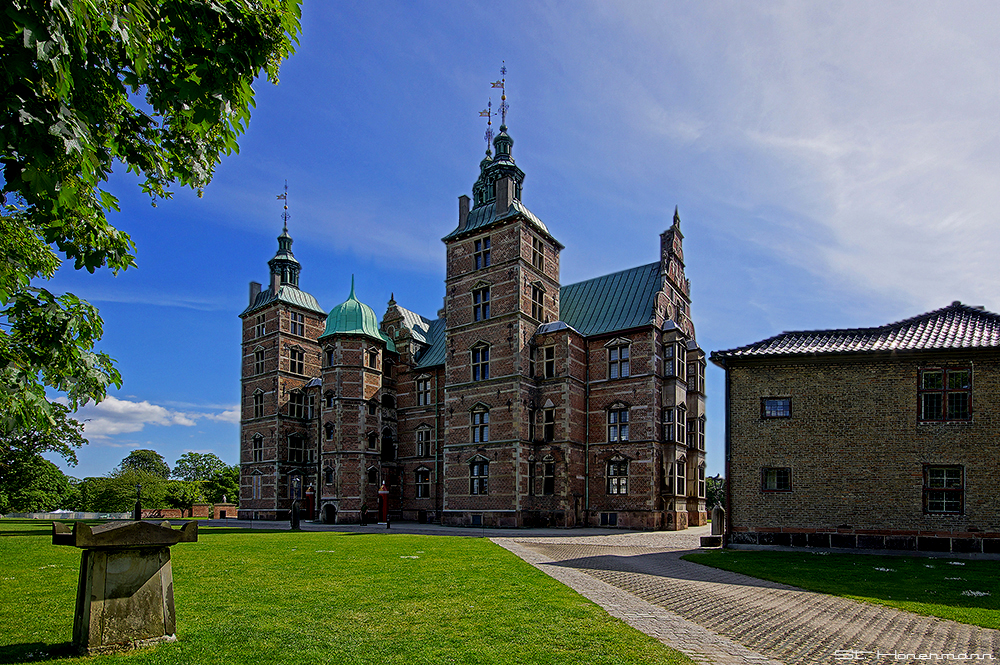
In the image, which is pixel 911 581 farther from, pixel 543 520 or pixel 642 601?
pixel 543 520

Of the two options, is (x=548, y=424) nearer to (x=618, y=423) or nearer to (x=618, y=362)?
(x=618, y=423)

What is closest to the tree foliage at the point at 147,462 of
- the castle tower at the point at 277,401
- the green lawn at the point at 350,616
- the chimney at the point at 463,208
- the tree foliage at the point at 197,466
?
the tree foliage at the point at 197,466

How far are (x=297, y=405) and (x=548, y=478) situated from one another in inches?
1028

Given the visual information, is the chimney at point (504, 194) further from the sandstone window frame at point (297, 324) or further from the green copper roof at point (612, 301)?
the sandstone window frame at point (297, 324)

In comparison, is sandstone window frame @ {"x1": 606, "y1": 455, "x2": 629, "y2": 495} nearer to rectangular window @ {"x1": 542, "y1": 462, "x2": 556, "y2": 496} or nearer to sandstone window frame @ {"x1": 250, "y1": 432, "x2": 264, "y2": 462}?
rectangular window @ {"x1": 542, "y1": 462, "x2": 556, "y2": 496}

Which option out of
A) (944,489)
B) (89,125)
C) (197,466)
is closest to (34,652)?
(89,125)

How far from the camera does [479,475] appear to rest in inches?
1614

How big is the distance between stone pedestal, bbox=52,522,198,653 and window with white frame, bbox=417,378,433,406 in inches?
1636

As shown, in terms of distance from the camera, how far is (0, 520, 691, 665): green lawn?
7586 millimetres

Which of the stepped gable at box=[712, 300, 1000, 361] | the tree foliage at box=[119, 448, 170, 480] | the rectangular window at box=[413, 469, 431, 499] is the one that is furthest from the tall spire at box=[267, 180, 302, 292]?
the tree foliage at box=[119, 448, 170, 480]

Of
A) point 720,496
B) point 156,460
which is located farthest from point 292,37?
point 156,460

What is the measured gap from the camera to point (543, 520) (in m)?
39.4

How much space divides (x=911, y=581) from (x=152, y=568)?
15.3m

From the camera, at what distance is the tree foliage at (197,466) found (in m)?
112
